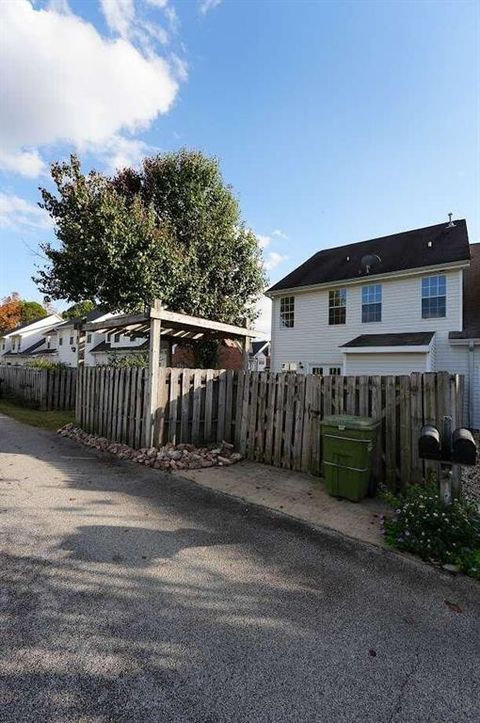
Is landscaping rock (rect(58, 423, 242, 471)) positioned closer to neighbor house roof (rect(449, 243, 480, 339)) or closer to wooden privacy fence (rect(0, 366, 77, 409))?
wooden privacy fence (rect(0, 366, 77, 409))

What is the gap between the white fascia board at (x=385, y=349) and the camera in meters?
11.5

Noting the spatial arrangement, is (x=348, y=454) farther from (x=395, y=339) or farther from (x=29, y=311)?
(x=29, y=311)

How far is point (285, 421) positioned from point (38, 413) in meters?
11.3

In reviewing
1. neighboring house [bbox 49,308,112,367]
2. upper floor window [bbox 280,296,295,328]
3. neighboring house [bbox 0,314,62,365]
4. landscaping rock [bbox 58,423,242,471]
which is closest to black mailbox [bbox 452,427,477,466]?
landscaping rock [bbox 58,423,242,471]

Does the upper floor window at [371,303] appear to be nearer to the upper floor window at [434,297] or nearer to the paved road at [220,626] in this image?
the upper floor window at [434,297]

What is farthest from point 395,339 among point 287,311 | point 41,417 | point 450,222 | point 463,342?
point 41,417

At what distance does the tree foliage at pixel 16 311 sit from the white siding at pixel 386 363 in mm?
52027

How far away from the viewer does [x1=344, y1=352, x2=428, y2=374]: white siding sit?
39.1 feet

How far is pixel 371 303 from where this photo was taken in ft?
46.4

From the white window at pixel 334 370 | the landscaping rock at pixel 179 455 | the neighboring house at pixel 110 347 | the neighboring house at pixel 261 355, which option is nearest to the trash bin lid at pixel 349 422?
the landscaping rock at pixel 179 455

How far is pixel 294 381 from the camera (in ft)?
20.6

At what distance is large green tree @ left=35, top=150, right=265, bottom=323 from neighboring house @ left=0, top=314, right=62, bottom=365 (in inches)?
1034

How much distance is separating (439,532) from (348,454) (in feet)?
4.91

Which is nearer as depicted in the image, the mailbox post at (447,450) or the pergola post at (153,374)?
the mailbox post at (447,450)
